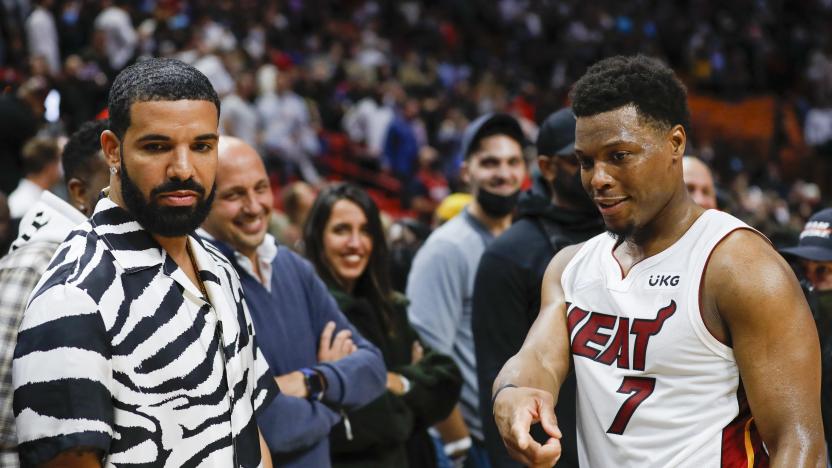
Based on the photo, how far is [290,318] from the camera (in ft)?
11.6

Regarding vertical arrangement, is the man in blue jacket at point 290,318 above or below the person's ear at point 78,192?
below

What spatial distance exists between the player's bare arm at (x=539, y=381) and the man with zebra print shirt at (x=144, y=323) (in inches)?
26.7

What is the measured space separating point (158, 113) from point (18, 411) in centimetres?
78

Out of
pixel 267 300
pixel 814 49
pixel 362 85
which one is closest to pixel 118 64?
pixel 362 85

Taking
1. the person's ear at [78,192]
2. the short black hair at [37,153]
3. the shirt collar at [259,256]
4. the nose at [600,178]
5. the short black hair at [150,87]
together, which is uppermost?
the short black hair at [37,153]

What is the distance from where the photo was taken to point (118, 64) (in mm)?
12930

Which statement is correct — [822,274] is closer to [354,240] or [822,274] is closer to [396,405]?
[396,405]

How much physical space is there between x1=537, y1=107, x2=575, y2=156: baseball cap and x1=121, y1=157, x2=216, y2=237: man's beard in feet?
6.04

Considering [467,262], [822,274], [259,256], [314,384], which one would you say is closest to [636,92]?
[314,384]

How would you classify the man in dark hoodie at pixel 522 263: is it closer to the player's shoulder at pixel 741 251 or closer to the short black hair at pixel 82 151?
the player's shoulder at pixel 741 251

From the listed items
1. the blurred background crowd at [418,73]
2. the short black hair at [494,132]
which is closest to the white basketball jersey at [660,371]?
the short black hair at [494,132]

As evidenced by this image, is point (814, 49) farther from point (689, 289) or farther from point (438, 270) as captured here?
point (689, 289)

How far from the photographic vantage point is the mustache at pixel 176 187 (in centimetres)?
239

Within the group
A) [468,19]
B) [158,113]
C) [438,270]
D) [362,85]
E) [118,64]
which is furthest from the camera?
[468,19]
